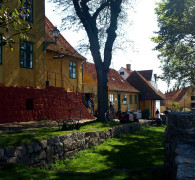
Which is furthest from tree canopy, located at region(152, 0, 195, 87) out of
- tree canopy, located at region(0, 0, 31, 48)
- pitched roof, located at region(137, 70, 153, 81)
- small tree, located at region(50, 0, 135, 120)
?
pitched roof, located at region(137, 70, 153, 81)

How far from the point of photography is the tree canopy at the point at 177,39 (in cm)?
1792

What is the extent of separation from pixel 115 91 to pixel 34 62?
15035 mm

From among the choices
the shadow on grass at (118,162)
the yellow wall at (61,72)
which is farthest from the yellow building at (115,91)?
the shadow on grass at (118,162)

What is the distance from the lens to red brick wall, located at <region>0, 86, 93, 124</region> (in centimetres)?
1243

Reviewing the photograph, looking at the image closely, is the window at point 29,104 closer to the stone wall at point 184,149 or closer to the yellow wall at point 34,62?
the yellow wall at point 34,62

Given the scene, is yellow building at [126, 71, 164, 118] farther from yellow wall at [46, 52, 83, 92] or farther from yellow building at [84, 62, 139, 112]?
yellow wall at [46, 52, 83, 92]

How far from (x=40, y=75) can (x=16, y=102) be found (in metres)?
2.66

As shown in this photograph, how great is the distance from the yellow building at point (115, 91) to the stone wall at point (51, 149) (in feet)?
37.4

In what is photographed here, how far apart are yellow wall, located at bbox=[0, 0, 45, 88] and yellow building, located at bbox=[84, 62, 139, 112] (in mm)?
8002

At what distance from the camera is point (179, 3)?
17359 millimetres

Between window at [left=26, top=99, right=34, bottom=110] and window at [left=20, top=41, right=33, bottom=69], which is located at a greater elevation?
window at [left=20, top=41, right=33, bottom=69]

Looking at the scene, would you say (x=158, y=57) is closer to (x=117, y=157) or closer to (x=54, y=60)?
(x=54, y=60)

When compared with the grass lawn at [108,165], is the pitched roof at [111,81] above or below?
above

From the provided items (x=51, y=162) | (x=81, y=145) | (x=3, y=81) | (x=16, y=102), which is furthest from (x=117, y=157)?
(x=3, y=81)
